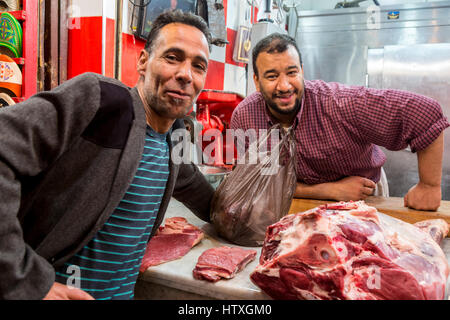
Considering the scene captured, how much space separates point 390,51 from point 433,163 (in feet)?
9.59

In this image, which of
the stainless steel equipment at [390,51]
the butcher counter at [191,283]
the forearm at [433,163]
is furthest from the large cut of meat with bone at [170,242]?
the stainless steel equipment at [390,51]

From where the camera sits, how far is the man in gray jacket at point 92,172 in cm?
78

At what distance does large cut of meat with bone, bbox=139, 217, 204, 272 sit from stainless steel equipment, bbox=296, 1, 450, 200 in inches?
142

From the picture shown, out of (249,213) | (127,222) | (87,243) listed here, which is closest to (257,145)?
(249,213)

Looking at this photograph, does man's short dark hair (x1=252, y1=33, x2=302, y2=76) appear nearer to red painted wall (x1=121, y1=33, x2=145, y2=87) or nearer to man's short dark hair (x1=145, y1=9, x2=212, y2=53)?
man's short dark hair (x1=145, y1=9, x2=212, y2=53)

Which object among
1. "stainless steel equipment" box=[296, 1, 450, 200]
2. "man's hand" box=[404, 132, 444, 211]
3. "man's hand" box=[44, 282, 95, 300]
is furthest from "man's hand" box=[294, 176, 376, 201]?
"stainless steel equipment" box=[296, 1, 450, 200]

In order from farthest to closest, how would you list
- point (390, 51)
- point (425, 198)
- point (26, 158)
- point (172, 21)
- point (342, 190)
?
point (390, 51) → point (342, 190) → point (425, 198) → point (172, 21) → point (26, 158)

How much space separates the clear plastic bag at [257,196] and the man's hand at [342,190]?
549 mm

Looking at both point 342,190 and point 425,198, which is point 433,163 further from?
point 342,190

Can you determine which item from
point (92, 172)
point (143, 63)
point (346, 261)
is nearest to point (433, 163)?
point (346, 261)

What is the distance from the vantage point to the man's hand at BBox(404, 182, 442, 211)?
165cm

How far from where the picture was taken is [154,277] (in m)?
1.14

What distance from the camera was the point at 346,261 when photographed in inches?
35.3
